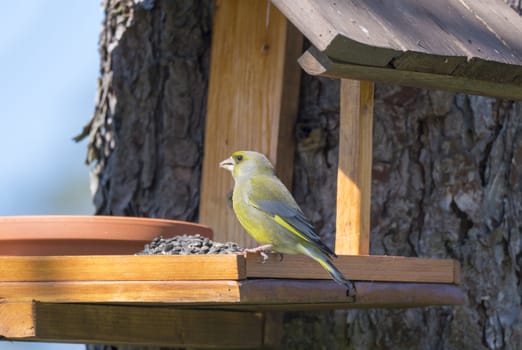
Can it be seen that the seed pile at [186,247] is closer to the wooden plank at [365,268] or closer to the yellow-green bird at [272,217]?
the yellow-green bird at [272,217]

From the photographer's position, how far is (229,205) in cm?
553

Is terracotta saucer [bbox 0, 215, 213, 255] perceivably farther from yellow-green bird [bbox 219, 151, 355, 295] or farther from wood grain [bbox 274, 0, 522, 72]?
wood grain [bbox 274, 0, 522, 72]

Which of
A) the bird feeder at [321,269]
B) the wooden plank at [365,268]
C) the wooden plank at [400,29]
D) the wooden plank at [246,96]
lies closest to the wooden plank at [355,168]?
the bird feeder at [321,269]

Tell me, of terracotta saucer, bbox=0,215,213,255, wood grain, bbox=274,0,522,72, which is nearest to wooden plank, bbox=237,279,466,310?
terracotta saucer, bbox=0,215,213,255

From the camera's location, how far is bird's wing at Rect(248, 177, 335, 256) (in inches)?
163

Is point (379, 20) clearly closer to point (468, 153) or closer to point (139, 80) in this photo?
point (468, 153)

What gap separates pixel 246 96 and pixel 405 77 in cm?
155

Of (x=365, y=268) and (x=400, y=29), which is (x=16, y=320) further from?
(x=400, y=29)

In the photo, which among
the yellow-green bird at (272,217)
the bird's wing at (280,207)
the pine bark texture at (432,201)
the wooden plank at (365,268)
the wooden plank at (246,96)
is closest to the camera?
the wooden plank at (365,268)

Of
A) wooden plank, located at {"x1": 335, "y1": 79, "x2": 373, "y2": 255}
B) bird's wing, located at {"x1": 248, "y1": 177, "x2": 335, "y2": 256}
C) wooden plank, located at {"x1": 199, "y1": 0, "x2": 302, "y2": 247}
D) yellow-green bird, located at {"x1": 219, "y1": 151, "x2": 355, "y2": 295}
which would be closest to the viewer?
yellow-green bird, located at {"x1": 219, "y1": 151, "x2": 355, "y2": 295}

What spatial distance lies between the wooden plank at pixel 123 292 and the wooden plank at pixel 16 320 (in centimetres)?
3

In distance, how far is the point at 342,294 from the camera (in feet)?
13.3

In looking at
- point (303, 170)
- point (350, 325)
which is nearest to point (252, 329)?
point (350, 325)

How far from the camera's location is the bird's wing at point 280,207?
4.14 metres
